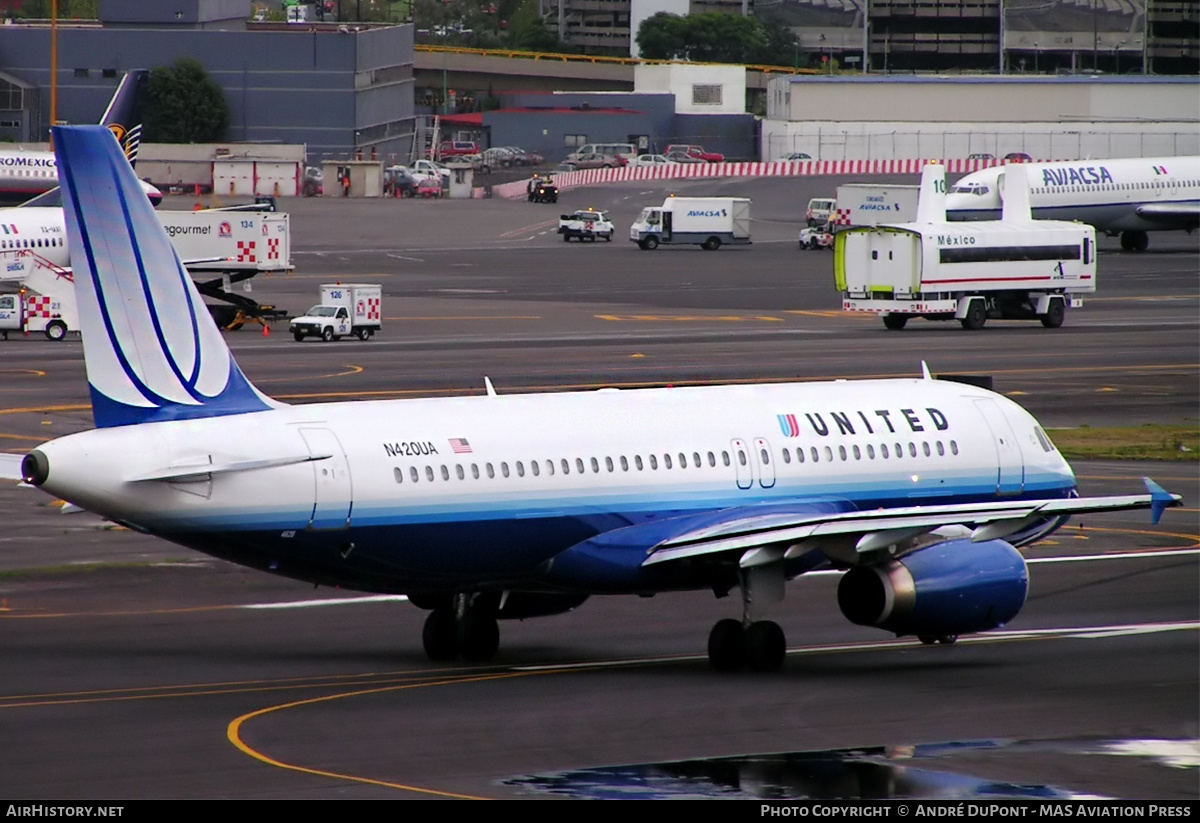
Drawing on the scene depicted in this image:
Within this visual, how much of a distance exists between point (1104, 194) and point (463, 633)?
103205 millimetres

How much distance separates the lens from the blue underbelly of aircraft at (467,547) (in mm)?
27953

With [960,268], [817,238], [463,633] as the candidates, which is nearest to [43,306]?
[960,268]

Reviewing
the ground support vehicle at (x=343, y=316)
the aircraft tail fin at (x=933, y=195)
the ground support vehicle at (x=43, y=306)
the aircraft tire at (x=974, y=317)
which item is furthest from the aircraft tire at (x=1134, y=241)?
the ground support vehicle at (x=43, y=306)

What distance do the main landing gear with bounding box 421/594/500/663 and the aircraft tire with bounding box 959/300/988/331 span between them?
2439 inches

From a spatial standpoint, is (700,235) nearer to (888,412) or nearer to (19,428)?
(19,428)

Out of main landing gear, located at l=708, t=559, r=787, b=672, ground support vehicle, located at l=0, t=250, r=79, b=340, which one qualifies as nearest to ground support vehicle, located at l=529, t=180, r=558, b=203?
ground support vehicle, located at l=0, t=250, r=79, b=340

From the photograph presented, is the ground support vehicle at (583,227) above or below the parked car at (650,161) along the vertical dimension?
below

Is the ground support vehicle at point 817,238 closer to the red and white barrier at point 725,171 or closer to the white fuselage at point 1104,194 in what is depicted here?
the white fuselage at point 1104,194

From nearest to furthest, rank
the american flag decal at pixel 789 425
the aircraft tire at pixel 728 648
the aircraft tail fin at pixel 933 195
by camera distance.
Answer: the aircraft tire at pixel 728 648, the american flag decal at pixel 789 425, the aircraft tail fin at pixel 933 195

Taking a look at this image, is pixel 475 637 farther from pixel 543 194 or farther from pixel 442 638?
pixel 543 194

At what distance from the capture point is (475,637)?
3062cm

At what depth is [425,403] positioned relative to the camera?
3016cm

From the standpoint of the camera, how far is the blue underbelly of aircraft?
91.7 feet

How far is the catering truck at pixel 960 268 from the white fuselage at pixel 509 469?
5454 cm
